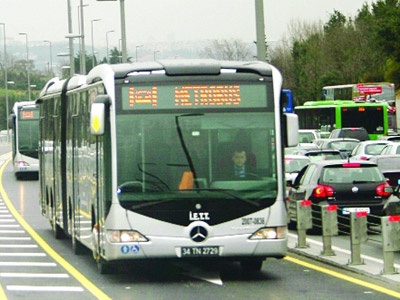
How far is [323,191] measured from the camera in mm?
24406

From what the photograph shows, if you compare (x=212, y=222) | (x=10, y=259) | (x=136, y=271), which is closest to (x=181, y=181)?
(x=212, y=222)

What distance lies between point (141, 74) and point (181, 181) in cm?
147

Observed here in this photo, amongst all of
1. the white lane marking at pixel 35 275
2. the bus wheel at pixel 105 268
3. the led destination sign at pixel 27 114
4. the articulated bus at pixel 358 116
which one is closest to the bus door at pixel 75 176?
the white lane marking at pixel 35 275

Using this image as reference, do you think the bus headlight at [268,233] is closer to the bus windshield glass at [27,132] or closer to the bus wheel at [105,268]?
the bus wheel at [105,268]

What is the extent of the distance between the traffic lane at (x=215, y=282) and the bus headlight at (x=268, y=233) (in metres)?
0.58

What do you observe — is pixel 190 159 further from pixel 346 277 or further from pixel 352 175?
pixel 352 175

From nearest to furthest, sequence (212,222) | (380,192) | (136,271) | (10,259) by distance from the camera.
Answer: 1. (212,222)
2. (136,271)
3. (10,259)
4. (380,192)

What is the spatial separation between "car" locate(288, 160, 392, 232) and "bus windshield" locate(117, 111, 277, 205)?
776 cm

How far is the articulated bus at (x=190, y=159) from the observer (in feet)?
52.7

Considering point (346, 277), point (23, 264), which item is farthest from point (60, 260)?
point (346, 277)

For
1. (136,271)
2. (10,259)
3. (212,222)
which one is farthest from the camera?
(10,259)

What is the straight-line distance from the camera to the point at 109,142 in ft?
53.6

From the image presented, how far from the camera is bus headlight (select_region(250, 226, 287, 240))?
53.4 feet

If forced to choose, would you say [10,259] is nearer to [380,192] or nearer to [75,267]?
[75,267]
